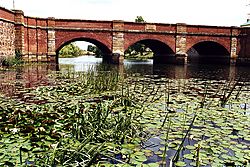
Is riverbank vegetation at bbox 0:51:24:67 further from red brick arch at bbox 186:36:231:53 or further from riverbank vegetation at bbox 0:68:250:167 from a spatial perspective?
red brick arch at bbox 186:36:231:53

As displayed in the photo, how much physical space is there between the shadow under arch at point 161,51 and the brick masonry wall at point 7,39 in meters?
13.2

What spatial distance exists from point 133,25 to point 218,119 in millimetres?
23355

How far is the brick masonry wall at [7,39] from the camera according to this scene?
17591 mm

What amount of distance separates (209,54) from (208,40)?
7507 mm

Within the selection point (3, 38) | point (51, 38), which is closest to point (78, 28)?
point (51, 38)

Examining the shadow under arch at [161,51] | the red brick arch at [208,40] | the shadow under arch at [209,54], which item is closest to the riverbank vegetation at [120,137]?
the shadow under arch at [161,51]

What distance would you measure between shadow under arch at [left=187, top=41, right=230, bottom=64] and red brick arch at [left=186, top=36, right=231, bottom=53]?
0.40 meters

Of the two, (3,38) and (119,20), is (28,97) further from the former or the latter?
(119,20)

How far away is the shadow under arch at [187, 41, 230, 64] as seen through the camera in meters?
32.1

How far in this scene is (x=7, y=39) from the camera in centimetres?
1897

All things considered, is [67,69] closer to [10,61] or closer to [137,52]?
A: [10,61]

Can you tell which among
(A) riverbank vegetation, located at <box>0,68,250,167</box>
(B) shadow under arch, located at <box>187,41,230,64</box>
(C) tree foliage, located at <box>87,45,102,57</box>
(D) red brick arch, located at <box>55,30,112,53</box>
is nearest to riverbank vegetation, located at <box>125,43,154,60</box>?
(C) tree foliage, located at <box>87,45,102,57</box>

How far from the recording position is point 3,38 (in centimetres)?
1798

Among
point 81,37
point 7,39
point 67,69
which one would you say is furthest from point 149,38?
point 7,39
